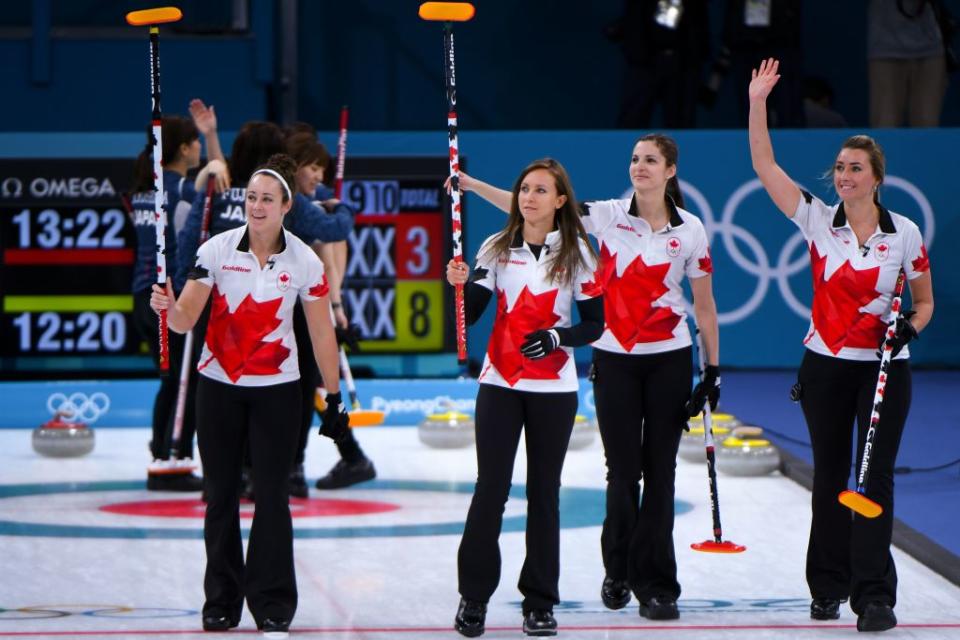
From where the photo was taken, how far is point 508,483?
5.73 metres

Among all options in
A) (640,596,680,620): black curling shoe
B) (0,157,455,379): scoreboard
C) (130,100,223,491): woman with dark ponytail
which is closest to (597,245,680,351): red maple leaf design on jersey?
(640,596,680,620): black curling shoe

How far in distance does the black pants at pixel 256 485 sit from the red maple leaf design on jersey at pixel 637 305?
49.0 inches

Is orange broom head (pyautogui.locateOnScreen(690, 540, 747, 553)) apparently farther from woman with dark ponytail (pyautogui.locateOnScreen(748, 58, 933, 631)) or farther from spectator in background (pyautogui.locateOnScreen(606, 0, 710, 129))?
spectator in background (pyautogui.locateOnScreen(606, 0, 710, 129))

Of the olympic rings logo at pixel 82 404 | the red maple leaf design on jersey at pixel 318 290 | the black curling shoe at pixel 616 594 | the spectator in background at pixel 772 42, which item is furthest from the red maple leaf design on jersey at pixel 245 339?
the spectator in background at pixel 772 42

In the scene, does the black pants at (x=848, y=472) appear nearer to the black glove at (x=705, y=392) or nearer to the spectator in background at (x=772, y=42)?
the black glove at (x=705, y=392)

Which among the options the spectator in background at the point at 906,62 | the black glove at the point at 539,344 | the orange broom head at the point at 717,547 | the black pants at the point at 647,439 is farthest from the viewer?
the spectator in background at the point at 906,62

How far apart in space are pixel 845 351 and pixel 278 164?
221 cm

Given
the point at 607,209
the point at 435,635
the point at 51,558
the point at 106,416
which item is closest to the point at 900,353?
the point at 607,209

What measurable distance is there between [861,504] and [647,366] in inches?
36.0

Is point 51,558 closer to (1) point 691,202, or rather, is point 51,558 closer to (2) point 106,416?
(2) point 106,416

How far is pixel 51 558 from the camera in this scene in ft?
23.1

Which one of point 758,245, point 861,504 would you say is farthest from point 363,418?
point 758,245

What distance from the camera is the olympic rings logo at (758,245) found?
43.4 feet

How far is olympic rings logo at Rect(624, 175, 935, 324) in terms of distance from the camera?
13.2 metres
